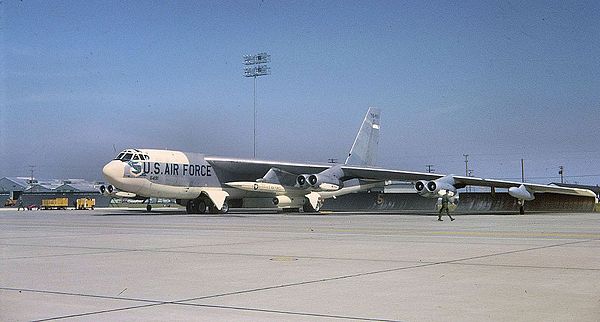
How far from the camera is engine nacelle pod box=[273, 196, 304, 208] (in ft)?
140

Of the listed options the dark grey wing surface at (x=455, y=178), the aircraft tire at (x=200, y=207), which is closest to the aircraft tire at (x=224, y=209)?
the aircraft tire at (x=200, y=207)

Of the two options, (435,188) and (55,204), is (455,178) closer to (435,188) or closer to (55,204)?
(435,188)

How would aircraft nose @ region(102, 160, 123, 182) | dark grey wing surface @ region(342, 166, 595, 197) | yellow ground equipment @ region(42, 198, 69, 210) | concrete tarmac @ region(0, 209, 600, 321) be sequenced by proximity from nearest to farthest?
1. concrete tarmac @ region(0, 209, 600, 321)
2. aircraft nose @ region(102, 160, 123, 182)
3. dark grey wing surface @ region(342, 166, 595, 197)
4. yellow ground equipment @ region(42, 198, 69, 210)

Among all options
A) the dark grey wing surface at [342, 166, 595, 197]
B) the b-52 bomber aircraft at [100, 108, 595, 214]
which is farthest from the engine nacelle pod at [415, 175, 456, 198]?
the dark grey wing surface at [342, 166, 595, 197]

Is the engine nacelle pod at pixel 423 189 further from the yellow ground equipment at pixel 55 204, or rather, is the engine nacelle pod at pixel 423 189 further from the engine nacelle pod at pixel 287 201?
the yellow ground equipment at pixel 55 204

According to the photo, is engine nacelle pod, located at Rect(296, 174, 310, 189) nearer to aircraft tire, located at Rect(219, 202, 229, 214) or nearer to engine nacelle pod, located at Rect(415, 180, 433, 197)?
aircraft tire, located at Rect(219, 202, 229, 214)

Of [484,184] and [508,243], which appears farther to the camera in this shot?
[484,184]

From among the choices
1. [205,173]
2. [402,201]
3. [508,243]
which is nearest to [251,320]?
[508,243]

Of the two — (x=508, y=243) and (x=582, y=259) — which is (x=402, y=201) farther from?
(x=582, y=259)

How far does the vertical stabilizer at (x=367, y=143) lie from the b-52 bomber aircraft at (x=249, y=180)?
36cm

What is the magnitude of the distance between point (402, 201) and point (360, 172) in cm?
1370

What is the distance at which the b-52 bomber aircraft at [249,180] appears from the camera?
36.3 metres

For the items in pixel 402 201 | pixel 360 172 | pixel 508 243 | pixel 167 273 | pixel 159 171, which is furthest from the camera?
pixel 402 201

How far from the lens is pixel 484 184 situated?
39250 mm
